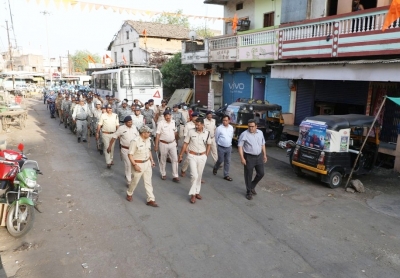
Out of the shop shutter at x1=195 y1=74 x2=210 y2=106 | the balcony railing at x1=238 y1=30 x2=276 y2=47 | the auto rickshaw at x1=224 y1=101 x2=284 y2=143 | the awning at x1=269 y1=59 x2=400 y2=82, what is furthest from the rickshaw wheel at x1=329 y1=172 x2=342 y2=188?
the shop shutter at x1=195 y1=74 x2=210 y2=106

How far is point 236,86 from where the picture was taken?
1920 cm

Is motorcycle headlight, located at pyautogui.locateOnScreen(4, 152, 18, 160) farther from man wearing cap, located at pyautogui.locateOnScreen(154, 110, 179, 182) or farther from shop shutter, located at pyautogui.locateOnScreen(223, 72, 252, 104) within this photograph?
shop shutter, located at pyautogui.locateOnScreen(223, 72, 252, 104)

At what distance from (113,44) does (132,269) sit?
43.3 m

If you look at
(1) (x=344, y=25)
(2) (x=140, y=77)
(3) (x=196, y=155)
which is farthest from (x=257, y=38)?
(3) (x=196, y=155)

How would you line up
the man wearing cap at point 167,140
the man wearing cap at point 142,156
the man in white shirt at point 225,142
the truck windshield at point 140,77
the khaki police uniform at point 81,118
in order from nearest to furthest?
the man wearing cap at point 142,156 → the man wearing cap at point 167,140 → the man in white shirt at point 225,142 → the khaki police uniform at point 81,118 → the truck windshield at point 140,77

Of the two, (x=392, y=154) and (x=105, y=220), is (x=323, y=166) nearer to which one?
(x=392, y=154)

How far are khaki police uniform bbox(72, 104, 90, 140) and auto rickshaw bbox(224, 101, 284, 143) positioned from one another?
529cm

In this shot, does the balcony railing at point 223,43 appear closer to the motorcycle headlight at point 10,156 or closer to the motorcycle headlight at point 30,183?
the motorcycle headlight at point 10,156

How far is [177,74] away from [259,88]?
8.64m

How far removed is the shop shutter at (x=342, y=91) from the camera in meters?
12.3

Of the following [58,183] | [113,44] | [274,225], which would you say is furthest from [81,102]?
[113,44]

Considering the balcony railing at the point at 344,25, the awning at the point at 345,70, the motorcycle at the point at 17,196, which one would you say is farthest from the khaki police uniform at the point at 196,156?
the balcony railing at the point at 344,25

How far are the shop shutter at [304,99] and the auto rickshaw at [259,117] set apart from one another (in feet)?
8.47

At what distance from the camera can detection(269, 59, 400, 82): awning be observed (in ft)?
30.1
